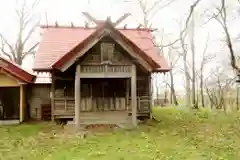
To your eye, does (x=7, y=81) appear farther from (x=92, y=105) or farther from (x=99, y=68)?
(x=99, y=68)

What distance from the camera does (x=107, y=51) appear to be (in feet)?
58.3

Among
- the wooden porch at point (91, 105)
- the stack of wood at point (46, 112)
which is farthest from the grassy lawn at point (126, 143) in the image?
the stack of wood at point (46, 112)

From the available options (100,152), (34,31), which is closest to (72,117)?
(100,152)

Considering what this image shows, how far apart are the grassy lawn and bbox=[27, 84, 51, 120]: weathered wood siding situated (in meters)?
2.85

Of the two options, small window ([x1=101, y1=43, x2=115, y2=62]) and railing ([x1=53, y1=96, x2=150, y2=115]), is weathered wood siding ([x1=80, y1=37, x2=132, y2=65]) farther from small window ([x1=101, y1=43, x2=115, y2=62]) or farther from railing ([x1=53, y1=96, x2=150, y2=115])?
railing ([x1=53, y1=96, x2=150, y2=115])

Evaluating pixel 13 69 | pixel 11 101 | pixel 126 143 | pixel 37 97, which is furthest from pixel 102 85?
pixel 11 101

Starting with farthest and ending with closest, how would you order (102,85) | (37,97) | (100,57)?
(37,97), (102,85), (100,57)

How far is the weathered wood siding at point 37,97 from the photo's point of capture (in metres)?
22.0

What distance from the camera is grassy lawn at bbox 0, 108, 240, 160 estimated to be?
1229 centimetres

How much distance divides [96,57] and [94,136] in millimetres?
4277

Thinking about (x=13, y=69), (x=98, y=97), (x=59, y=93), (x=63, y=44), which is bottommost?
(x=98, y=97)

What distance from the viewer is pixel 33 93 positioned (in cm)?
2219

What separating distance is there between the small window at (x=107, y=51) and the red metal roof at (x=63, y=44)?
142 centimetres

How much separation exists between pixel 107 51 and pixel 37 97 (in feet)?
22.4
